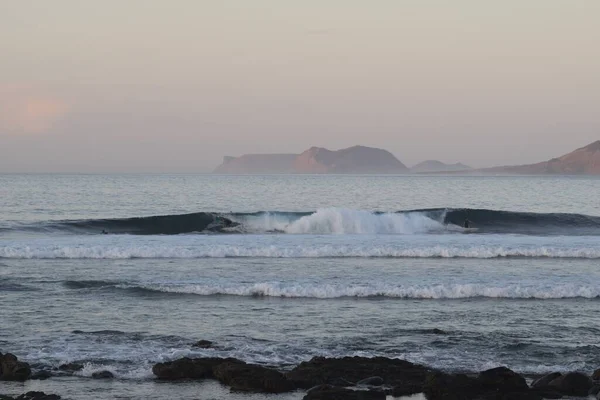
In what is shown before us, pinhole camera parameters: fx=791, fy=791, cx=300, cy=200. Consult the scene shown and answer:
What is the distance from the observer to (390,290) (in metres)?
17.3

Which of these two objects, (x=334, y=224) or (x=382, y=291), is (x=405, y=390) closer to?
(x=382, y=291)

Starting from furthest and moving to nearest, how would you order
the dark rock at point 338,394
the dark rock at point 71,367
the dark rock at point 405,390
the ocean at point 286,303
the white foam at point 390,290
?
the white foam at point 390,290, the ocean at point 286,303, the dark rock at point 71,367, the dark rock at point 405,390, the dark rock at point 338,394

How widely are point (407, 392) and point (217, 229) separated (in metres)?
27.1

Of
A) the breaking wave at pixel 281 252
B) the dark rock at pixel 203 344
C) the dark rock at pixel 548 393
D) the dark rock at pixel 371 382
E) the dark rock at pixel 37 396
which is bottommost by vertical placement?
the dark rock at pixel 548 393

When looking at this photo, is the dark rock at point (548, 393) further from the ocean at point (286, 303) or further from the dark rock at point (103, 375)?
the dark rock at point (103, 375)

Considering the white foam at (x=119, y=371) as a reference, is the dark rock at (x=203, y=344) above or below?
above

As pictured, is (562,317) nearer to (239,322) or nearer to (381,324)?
Result: (381,324)

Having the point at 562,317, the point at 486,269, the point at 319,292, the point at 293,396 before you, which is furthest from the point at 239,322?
the point at 486,269

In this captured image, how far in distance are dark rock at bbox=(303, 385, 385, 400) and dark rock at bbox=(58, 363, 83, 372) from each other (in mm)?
3368

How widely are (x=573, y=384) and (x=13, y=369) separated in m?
7.22

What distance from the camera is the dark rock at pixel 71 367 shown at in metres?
10.8

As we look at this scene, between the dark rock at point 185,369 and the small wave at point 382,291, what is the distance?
6235 millimetres

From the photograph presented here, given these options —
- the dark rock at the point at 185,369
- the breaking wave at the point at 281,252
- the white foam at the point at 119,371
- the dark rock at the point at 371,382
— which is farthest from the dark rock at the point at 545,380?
the breaking wave at the point at 281,252

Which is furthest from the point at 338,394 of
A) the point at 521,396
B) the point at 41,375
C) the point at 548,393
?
the point at 41,375
